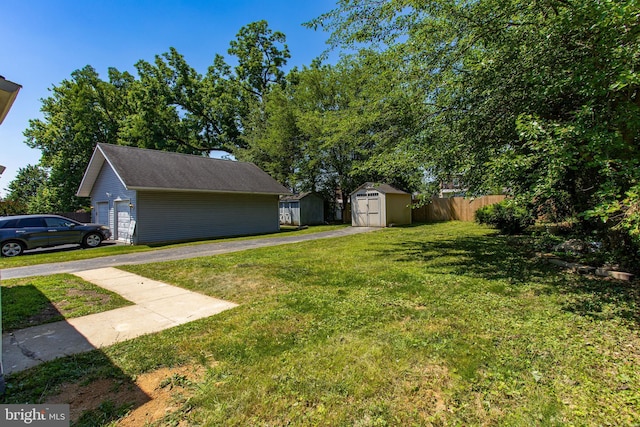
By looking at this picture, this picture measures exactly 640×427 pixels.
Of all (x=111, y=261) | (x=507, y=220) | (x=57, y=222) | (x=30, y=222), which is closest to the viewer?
(x=111, y=261)

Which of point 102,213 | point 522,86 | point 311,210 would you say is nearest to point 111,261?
point 102,213

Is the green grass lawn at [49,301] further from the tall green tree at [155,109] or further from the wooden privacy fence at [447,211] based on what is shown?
the tall green tree at [155,109]

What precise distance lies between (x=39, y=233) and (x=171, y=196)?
4.74 metres

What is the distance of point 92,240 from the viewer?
12.6 m

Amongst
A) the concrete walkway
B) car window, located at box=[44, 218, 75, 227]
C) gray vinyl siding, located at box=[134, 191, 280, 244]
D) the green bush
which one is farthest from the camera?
gray vinyl siding, located at box=[134, 191, 280, 244]

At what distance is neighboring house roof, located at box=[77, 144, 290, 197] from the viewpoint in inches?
518

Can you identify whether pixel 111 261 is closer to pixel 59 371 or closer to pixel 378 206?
pixel 59 371

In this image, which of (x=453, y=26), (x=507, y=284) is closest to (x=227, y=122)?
(x=453, y=26)

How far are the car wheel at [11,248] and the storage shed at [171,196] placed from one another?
11.4 ft

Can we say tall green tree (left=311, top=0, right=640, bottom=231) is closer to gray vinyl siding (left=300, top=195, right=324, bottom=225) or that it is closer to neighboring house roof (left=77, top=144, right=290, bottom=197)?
neighboring house roof (left=77, top=144, right=290, bottom=197)

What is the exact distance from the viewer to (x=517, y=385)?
2.51 m

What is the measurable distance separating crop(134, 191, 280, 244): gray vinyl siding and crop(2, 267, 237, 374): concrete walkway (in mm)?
8385

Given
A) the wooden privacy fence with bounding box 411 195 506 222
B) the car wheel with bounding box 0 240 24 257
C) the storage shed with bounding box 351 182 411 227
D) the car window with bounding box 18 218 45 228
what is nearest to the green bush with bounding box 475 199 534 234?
the storage shed with bounding box 351 182 411 227

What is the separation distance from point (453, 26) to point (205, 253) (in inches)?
359
